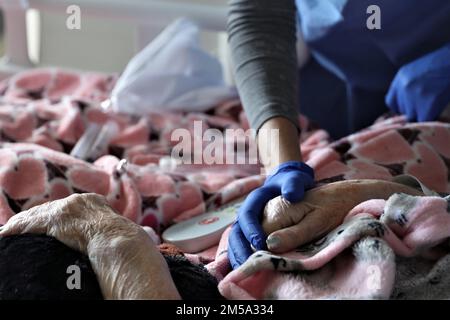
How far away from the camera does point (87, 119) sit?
1074 millimetres

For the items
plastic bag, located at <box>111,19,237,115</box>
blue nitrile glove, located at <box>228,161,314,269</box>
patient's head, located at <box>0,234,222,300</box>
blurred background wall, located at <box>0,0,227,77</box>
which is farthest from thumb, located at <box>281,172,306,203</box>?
blurred background wall, located at <box>0,0,227,77</box>

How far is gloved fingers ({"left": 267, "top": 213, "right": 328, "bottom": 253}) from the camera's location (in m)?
0.58

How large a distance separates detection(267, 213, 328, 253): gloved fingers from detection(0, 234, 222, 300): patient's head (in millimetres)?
62

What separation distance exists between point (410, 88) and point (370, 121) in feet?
0.52

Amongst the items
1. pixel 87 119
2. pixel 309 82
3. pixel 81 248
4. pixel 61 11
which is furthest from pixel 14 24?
pixel 81 248

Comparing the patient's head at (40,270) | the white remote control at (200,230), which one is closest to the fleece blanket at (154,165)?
the white remote control at (200,230)

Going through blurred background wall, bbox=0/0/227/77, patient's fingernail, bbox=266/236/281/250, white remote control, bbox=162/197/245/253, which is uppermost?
patient's fingernail, bbox=266/236/281/250

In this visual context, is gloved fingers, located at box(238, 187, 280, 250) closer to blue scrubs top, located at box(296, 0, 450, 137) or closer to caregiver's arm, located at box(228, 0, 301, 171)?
caregiver's arm, located at box(228, 0, 301, 171)

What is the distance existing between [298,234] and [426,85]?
436 mm

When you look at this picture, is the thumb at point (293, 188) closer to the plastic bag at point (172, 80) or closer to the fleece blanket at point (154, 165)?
the fleece blanket at point (154, 165)

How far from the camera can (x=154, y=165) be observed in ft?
3.17

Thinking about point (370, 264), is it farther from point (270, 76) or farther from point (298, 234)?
point (270, 76)

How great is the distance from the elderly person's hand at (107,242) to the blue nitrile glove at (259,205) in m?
0.08

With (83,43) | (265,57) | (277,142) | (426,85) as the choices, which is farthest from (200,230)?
(83,43)
